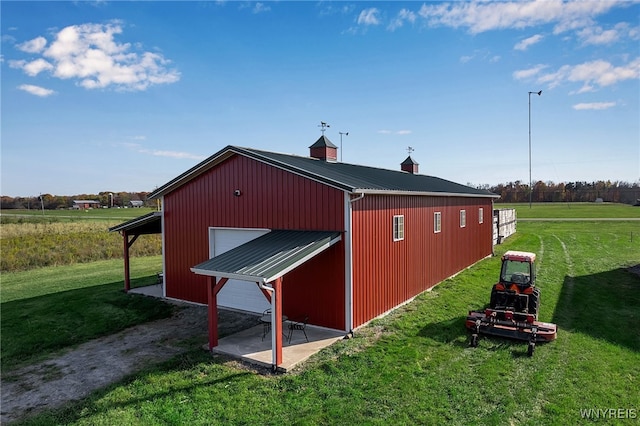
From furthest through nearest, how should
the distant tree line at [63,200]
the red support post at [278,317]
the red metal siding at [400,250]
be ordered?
the distant tree line at [63,200]
the red metal siding at [400,250]
the red support post at [278,317]

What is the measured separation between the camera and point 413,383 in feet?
22.0

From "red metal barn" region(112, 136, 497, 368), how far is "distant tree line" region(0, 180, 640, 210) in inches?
2770

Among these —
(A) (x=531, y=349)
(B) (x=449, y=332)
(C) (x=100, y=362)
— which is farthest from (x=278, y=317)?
(A) (x=531, y=349)

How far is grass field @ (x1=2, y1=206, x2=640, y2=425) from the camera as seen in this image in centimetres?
583

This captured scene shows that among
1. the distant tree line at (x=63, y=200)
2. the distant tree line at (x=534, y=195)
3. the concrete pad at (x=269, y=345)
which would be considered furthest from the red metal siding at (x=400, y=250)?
the distant tree line at (x=63, y=200)

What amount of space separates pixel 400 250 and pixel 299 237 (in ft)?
11.3

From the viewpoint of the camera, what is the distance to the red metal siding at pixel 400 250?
31.4ft

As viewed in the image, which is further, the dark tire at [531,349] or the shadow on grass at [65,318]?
the shadow on grass at [65,318]

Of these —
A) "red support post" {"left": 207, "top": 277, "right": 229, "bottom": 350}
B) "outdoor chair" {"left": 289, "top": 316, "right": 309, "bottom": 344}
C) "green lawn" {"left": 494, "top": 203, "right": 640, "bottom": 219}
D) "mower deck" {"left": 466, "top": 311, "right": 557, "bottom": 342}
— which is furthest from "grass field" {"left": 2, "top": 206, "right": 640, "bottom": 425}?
"green lawn" {"left": 494, "top": 203, "right": 640, "bottom": 219}

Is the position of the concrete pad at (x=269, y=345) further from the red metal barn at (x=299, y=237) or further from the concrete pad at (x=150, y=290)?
the concrete pad at (x=150, y=290)

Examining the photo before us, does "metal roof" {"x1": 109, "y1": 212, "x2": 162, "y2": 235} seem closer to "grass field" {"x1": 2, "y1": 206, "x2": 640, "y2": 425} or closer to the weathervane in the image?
"grass field" {"x1": 2, "y1": 206, "x2": 640, "y2": 425}

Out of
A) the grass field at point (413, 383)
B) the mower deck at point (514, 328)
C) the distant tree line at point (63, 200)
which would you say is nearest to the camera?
the grass field at point (413, 383)

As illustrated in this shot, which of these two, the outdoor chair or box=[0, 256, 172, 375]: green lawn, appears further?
box=[0, 256, 172, 375]: green lawn

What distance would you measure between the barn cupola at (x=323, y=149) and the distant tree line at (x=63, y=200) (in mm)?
81198
